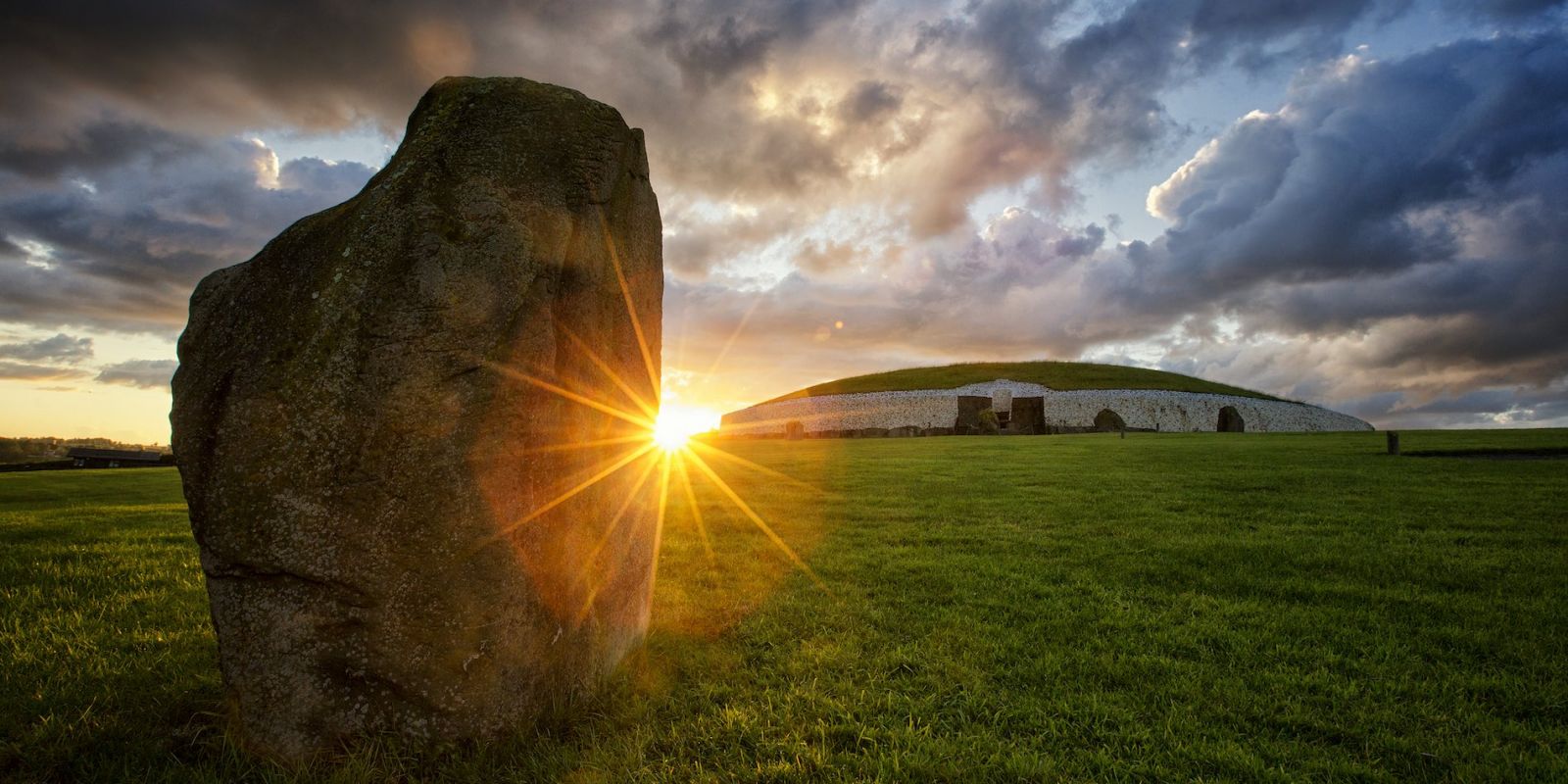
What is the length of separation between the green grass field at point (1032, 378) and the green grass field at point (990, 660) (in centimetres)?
5948

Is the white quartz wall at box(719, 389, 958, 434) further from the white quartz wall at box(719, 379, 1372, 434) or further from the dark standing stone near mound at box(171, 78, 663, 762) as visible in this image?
the dark standing stone near mound at box(171, 78, 663, 762)

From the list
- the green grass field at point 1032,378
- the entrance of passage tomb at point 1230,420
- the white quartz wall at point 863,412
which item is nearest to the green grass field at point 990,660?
the entrance of passage tomb at point 1230,420

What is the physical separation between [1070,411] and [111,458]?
60204 millimetres

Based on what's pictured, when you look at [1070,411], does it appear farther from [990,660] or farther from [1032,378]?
[990,660]

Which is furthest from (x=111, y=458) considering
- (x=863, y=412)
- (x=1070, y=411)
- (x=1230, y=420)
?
(x=1230, y=420)

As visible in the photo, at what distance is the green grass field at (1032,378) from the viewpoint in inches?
2667

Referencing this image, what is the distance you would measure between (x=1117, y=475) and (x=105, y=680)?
17.6 m

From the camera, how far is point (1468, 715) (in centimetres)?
423

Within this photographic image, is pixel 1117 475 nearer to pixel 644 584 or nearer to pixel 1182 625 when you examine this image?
pixel 1182 625

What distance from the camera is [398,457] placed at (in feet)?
11.3

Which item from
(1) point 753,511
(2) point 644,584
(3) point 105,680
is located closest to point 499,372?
(2) point 644,584

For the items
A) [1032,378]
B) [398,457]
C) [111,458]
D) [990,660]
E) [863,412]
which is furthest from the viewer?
[1032,378]

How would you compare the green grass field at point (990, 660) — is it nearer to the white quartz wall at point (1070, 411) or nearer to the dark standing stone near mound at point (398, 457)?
the dark standing stone near mound at point (398, 457)

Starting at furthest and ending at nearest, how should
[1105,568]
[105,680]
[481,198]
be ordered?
[1105,568]
[105,680]
[481,198]
